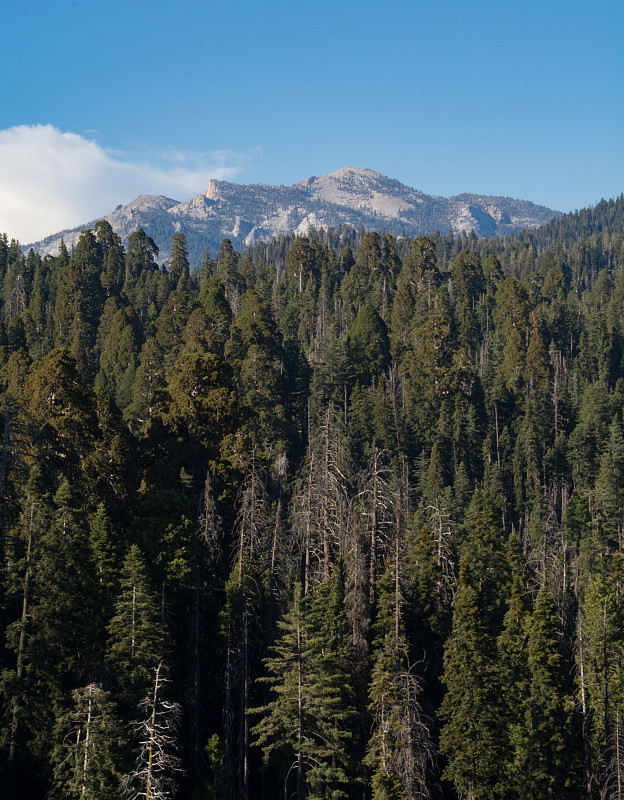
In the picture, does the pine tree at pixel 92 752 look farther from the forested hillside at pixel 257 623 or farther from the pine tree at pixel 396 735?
the pine tree at pixel 396 735

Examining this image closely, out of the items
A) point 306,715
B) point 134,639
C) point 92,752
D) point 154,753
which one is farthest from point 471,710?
point 92,752

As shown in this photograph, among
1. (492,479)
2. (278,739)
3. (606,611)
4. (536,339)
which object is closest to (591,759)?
(606,611)

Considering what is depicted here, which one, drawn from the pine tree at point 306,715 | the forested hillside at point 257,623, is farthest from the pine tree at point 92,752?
the pine tree at point 306,715

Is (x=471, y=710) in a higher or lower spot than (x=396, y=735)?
higher

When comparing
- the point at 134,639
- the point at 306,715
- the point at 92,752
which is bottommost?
the point at 92,752

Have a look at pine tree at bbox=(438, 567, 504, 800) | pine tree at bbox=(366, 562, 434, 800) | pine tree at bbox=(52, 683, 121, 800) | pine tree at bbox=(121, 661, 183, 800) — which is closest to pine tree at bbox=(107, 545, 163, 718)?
pine tree at bbox=(121, 661, 183, 800)

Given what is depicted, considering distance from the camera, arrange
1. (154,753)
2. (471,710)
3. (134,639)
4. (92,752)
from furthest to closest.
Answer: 1. (471,710)
2. (134,639)
3. (92,752)
4. (154,753)

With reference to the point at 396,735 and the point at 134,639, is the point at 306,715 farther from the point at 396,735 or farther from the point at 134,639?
the point at 134,639

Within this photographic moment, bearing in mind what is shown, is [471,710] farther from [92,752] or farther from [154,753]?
[92,752]

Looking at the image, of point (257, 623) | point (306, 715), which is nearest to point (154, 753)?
point (306, 715)

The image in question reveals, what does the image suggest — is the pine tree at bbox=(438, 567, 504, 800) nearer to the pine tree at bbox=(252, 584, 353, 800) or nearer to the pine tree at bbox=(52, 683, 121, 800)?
the pine tree at bbox=(252, 584, 353, 800)

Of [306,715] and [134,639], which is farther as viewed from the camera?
[306,715]

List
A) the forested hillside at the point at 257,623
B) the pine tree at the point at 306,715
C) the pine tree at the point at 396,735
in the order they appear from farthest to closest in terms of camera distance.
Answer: the pine tree at the point at 306,715 → the pine tree at the point at 396,735 → the forested hillside at the point at 257,623

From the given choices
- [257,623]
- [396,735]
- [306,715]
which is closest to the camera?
[396,735]
